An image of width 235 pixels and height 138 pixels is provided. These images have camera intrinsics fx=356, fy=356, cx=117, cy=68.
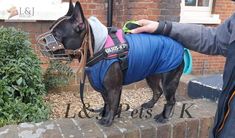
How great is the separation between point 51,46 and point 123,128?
925mm

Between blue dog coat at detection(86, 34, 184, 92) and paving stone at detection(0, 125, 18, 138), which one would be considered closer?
blue dog coat at detection(86, 34, 184, 92)

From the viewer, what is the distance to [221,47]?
2.14 metres

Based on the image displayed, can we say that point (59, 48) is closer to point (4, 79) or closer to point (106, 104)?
point (106, 104)

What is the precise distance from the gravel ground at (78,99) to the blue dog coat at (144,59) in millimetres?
1646

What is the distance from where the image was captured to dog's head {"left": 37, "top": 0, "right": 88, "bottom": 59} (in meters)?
2.18

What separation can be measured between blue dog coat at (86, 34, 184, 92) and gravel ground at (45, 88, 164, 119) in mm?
1646

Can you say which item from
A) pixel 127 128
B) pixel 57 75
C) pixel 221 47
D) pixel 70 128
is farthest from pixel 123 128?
pixel 57 75

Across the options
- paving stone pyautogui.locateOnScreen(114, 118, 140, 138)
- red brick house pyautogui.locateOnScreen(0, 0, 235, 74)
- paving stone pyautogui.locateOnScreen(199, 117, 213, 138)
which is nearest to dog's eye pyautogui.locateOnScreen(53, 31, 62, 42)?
paving stone pyautogui.locateOnScreen(114, 118, 140, 138)

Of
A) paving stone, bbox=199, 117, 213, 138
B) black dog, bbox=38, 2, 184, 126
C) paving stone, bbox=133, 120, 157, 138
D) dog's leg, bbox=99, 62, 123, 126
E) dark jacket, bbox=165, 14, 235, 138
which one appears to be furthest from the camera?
paving stone, bbox=199, 117, 213, 138

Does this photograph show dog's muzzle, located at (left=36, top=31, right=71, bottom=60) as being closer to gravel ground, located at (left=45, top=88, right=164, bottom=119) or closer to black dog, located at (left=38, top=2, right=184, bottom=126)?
black dog, located at (left=38, top=2, right=184, bottom=126)

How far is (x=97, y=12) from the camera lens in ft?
16.9

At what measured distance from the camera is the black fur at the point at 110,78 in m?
2.22

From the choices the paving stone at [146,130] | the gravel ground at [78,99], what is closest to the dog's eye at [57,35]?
the paving stone at [146,130]

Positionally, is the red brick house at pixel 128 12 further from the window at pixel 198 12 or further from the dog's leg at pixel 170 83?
the dog's leg at pixel 170 83
